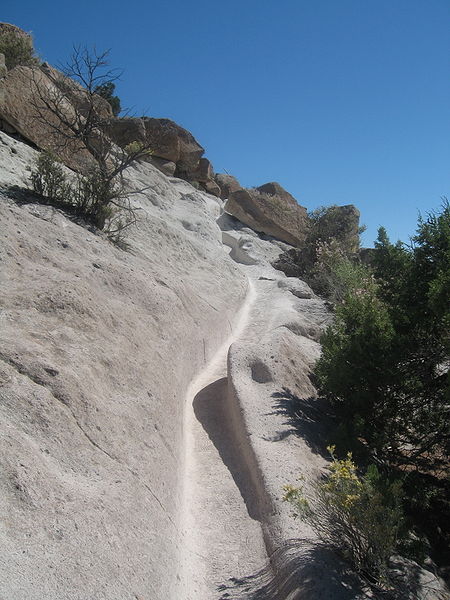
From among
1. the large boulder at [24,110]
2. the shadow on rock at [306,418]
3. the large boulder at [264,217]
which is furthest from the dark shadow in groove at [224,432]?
the large boulder at [264,217]

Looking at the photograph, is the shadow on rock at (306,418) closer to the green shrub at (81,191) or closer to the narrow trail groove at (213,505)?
the narrow trail groove at (213,505)

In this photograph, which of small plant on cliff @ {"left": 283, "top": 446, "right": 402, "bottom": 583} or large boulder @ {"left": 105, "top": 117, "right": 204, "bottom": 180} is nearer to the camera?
small plant on cliff @ {"left": 283, "top": 446, "right": 402, "bottom": 583}

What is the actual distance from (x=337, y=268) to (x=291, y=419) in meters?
14.3

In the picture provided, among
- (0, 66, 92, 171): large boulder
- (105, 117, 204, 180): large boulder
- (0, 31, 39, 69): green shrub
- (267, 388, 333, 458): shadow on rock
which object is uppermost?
(105, 117, 204, 180): large boulder

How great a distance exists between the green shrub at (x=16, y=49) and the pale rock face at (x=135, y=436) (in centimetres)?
1154

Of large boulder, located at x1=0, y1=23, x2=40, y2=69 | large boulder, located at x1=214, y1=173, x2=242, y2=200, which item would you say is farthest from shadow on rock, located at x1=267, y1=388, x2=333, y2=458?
large boulder, located at x1=214, y1=173, x2=242, y2=200

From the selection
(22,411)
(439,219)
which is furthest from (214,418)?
(439,219)

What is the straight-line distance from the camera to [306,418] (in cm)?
765

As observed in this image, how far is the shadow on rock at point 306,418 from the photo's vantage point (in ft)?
22.7

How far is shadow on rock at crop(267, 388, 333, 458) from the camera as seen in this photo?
6.91 m

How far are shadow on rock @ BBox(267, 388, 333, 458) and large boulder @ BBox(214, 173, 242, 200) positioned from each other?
27.8 metres

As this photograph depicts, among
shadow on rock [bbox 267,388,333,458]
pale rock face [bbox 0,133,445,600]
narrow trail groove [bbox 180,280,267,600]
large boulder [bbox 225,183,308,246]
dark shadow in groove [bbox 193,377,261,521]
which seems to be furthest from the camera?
large boulder [bbox 225,183,308,246]

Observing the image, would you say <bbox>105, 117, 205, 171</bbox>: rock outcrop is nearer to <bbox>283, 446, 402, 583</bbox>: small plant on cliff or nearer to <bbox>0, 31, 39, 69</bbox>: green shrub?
<bbox>0, 31, 39, 69</bbox>: green shrub

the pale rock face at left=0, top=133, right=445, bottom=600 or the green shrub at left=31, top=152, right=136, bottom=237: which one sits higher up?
the green shrub at left=31, top=152, right=136, bottom=237
